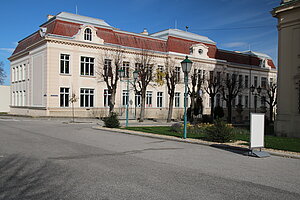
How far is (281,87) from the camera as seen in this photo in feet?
61.9

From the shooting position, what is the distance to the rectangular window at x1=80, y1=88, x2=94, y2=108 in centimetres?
3609

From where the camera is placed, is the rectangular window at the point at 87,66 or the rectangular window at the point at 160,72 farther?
the rectangular window at the point at 160,72

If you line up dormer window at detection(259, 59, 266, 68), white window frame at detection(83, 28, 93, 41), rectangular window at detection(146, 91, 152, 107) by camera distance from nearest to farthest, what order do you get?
white window frame at detection(83, 28, 93, 41), rectangular window at detection(146, 91, 152, 107), dormer window at detection(259, 59, 266, 68)

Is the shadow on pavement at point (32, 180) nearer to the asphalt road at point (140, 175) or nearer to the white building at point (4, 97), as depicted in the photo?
the asphalt road at point (140, 175)

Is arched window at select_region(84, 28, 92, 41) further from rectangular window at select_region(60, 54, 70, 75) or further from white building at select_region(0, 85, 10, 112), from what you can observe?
white building at select_region(0, 85, 10, 112)

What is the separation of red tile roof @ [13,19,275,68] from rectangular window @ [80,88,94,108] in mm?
6623

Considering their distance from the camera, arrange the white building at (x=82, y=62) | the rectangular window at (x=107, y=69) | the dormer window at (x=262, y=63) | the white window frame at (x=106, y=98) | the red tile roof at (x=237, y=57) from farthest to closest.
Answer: the dormer window at (x=262, y=63), the red tile roof at (x=237, y=57), the white window frame at (x=106, y=98), the rectangular window at (x=107, y=69), the white building at (x=82, y=62)

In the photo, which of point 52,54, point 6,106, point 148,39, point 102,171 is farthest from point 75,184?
point 6,106

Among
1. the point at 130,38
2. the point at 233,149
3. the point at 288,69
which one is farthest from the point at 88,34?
the point at 233,149

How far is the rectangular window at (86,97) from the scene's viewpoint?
1421 inches

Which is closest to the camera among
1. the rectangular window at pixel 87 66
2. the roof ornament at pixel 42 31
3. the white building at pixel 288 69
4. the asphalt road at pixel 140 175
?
the asphalt road at pixel 140 175

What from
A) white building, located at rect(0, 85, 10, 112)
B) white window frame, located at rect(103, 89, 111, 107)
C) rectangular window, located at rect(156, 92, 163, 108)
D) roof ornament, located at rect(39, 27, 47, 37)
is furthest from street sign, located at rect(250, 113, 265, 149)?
white building, located at rect(0, 85, 10, 112)

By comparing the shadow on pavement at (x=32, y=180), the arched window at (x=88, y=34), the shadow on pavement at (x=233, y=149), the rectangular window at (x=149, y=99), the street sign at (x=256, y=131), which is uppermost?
the arched window at (x=88, y=34)

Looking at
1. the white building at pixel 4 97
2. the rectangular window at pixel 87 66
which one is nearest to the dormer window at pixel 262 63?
the rectangular window at pixel 87 66
